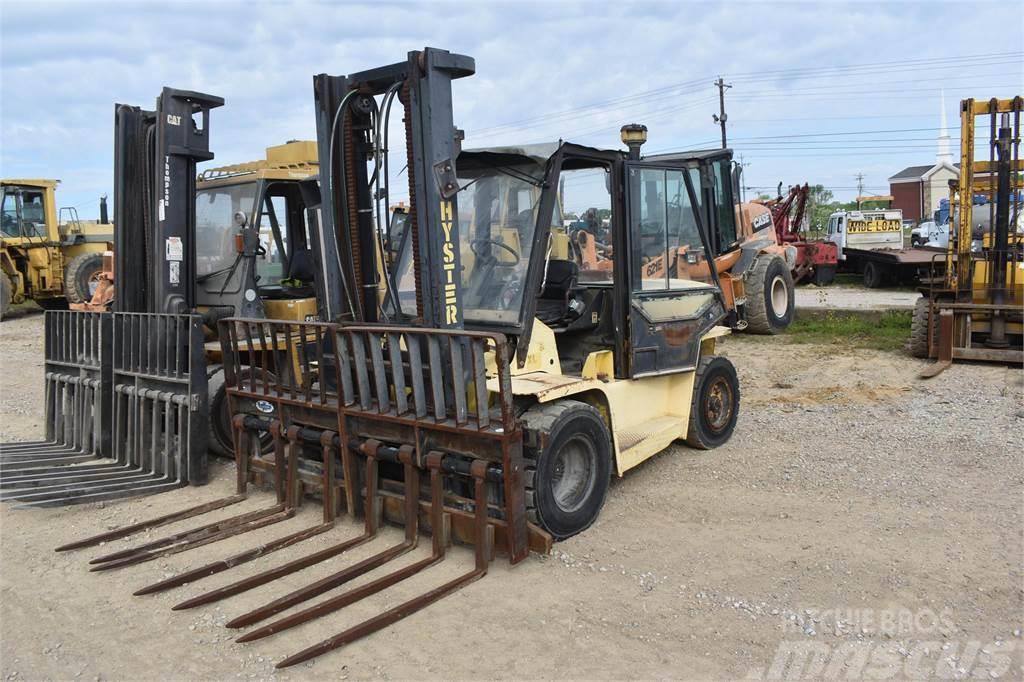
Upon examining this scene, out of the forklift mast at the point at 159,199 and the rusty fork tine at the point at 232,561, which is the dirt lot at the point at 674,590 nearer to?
the rusty fork tine at the point at 232,561

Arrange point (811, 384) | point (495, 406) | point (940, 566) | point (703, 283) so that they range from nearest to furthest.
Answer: point (940, 566), point (495, 406), point (703, 283), point (811, 384)

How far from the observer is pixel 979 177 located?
384 inches

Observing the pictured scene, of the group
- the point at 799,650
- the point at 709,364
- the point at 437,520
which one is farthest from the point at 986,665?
the point at 709,364

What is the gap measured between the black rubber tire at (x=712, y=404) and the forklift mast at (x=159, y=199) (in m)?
4.13

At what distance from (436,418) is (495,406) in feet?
1.53

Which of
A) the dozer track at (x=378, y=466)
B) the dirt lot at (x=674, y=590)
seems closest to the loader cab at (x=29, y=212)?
the dirt lot at (x=674, y=590)

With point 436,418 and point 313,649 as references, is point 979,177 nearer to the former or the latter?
point 436,418

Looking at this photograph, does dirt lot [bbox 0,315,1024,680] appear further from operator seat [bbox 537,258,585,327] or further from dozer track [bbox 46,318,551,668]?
operator seat [bbox 537,258,585,327]

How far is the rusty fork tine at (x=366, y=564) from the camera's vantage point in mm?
3646

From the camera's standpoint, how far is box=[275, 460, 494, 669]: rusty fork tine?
11.0 feet

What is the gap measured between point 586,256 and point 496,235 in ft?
2.90

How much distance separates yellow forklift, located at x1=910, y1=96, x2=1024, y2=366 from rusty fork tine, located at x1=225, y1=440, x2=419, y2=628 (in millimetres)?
6897

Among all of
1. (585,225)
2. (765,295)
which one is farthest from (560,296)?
(765,295)

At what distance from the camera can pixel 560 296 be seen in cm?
557
